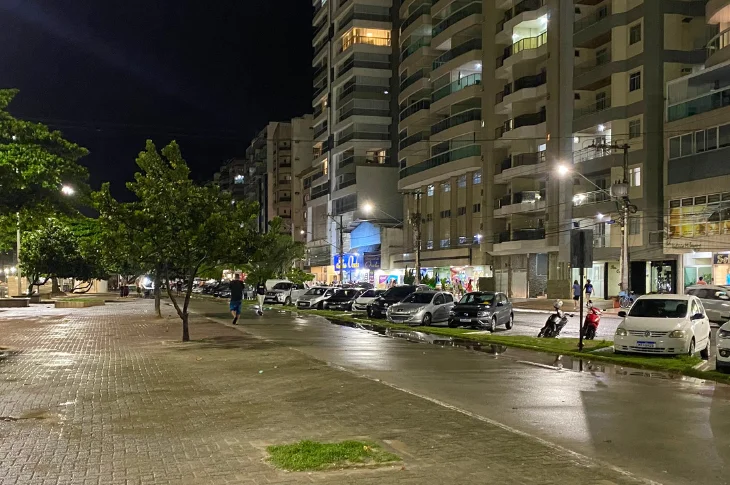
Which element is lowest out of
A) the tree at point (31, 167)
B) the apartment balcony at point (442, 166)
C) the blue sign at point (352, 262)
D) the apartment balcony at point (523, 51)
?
the blue sign at point (352, 262)

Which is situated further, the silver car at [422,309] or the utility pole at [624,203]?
the utility pole at [624,203]

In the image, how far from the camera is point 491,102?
59.2 metres

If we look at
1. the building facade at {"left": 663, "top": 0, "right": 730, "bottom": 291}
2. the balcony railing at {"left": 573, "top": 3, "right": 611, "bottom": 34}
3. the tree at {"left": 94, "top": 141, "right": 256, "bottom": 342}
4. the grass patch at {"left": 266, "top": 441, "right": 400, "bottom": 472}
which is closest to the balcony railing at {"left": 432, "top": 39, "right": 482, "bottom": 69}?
the balcony railing at {"left": 573, "top": 3, "right": 611, "bottom": 34}

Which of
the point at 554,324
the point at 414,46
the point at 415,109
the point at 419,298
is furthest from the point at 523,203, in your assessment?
the point at 554,324

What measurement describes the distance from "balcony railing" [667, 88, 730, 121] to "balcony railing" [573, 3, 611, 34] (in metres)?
10.6

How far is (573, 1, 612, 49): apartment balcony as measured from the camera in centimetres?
4684

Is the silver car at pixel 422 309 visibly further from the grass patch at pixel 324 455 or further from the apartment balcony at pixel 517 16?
the apartment balcony at pixel 517 16

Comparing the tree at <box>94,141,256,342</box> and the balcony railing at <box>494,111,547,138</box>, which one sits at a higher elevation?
the balcony railing at <box>494,111,547,138</box>

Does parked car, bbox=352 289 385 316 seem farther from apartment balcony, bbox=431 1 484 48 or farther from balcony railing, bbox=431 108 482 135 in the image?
apartment balcony, bbox=431 1 484 48

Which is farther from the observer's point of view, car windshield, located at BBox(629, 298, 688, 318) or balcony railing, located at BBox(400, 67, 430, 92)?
balcony railing, located at BBox(400, 67, 430, 92)

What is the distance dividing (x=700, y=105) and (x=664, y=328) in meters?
A: 27.0

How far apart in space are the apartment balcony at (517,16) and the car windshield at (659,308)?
127 ft

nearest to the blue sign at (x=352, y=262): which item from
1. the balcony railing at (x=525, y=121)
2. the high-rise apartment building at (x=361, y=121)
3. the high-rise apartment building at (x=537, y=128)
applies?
the high-rise apartment building at (x=361, y=121)

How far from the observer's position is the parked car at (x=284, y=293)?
1864 inches
